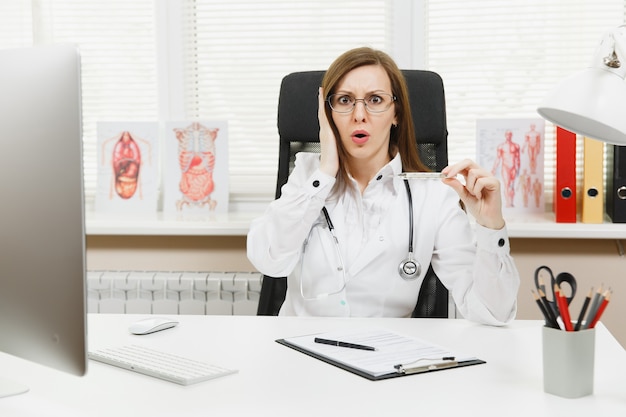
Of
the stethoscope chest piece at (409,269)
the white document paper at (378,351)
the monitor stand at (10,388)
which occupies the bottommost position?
the monitor stand at (10,388)

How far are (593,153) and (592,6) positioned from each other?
523 millimetres

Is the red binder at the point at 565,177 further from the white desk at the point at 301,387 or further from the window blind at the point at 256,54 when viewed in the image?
the white desk at the point at 301,387

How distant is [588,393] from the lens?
1.14 metres

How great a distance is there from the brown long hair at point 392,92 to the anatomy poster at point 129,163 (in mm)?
891

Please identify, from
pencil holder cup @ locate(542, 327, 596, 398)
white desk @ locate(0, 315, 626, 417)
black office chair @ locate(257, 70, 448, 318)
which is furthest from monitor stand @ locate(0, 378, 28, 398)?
black office chair @ locate(257, 70, 448, 318)

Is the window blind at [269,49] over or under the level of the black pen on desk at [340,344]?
over

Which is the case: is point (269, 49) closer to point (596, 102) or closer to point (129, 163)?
point (129, 163)

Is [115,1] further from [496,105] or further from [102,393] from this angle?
[102,393]

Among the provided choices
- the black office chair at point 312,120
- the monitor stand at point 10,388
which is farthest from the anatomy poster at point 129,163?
the monitor stand at point 10,388

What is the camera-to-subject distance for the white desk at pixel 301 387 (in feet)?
3.60

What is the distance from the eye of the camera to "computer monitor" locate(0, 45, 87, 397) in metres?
0.93

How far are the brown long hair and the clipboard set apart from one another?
66 centimetres

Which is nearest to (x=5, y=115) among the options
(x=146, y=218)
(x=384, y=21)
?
(x=146, y=218)

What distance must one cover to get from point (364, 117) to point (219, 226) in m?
0.72
